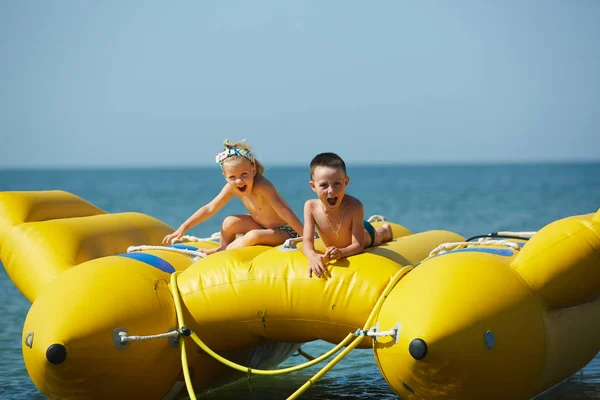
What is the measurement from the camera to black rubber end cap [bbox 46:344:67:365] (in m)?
4.00

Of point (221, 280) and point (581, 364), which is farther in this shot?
point (581, 364)

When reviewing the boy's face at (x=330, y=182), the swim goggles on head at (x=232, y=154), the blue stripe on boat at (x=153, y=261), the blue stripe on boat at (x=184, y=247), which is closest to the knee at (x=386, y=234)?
the swim goggles on head at (x=232, y=154)

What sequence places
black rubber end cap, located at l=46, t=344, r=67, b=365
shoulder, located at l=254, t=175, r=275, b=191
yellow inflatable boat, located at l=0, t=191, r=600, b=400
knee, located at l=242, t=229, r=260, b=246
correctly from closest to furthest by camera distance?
yellow inflatable boat, located at l=0, t=191, r=600, b=400, black rubber end cap, located at l=46, t=344, r=67, b=365, knee, located at l=242, t=229, r=260, b=246, shoulder, located at l=254, t=175, r=275, b=191

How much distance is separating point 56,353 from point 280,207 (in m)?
1.72

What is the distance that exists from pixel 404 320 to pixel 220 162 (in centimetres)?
193

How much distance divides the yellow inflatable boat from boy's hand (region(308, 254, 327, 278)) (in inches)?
1.6

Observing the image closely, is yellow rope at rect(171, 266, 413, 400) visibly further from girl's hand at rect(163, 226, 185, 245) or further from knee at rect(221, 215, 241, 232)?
girl's hand at rect(163, 226, 185, 245)

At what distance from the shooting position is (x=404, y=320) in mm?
3855

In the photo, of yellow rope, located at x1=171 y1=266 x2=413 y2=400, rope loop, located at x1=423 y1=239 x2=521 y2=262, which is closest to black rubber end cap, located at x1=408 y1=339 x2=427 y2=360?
yellow rope, located at x1=171 y1=266 x2=413 y2=400

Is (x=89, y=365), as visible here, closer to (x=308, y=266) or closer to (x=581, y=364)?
(x=308, y=266)

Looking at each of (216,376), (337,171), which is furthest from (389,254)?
(216,376)

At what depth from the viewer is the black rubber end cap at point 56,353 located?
4.00 meters

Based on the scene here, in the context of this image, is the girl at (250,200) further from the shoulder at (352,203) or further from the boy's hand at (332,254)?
the boy's hand at (332,254)

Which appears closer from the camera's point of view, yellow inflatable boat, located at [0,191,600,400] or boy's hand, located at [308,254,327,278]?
yellow inflatable boat, located at [0,191,600,400]
